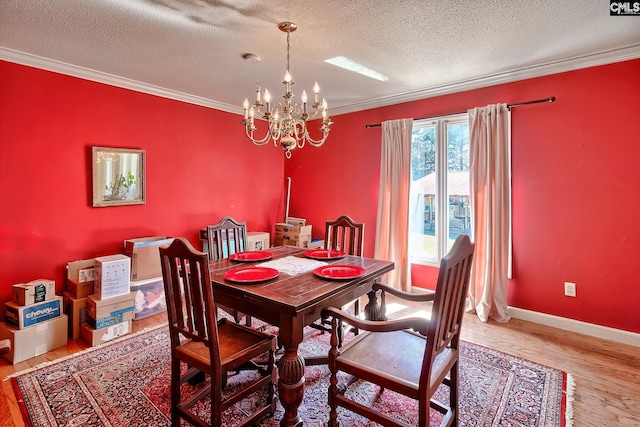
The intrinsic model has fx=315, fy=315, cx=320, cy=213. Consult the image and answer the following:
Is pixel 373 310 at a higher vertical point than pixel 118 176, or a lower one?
lower

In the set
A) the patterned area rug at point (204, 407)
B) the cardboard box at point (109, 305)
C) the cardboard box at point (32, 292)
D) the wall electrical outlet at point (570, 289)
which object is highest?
the cardboard box at point (32, 292)

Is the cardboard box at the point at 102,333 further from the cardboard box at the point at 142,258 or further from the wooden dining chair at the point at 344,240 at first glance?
the wooden dining chair at the point at 344,240

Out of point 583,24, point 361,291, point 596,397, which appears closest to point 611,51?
point 583,24

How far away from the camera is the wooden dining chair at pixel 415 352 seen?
4.45 feet

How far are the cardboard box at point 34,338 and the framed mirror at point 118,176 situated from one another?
1.15 m

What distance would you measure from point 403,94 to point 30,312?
420 centimetres

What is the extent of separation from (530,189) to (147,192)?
160 inches

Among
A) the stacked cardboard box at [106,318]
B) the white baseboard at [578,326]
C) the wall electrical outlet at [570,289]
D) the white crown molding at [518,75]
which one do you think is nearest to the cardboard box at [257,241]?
the stacked cardboard box at [106,318]

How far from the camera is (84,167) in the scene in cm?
310

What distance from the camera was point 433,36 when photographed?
236cm

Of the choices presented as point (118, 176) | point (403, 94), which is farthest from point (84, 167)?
point (403, 94)

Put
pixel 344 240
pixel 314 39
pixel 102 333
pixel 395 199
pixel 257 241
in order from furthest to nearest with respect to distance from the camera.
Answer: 1. pixel 257 241
2. pixel 395 199
3. pixel 344 240
4. pixel 102 333
5. pixel 314 39

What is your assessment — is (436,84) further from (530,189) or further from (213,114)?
(213,114)

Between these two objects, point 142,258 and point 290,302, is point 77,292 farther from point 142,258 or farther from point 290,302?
point 290,302
